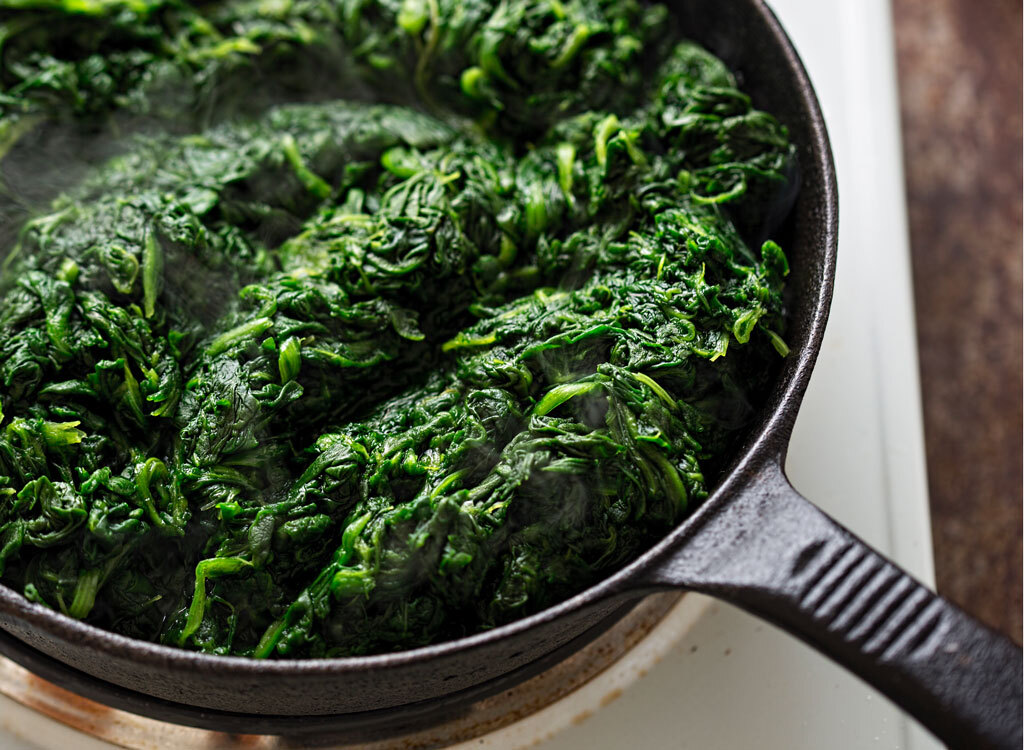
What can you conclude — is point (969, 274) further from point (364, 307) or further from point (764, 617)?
point (364, 307)

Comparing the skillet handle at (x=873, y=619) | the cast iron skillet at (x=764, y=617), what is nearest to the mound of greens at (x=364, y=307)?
the cast iron skillet at (x=764, y=617)

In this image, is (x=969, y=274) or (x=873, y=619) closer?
(x=873, y=619)

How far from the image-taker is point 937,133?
423 centimetres

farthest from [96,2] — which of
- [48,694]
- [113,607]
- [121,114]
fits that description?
[48,694]

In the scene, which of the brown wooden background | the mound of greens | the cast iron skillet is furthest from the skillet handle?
the brown wooden background

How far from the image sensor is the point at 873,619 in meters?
1.71

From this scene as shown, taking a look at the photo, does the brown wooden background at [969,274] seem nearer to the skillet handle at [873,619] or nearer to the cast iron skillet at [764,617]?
the cast iron skillet at [764,617]

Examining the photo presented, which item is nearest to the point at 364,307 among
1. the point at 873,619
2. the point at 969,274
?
the point at 873,619

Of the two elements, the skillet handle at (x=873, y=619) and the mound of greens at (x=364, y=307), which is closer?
the skillet handle at (x=873, y=619)

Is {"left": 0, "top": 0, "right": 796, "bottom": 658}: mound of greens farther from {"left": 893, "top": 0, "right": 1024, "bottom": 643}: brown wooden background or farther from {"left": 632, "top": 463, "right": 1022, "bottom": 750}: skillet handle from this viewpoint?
{"left": 893, "top": 0, "right": 1024, "bottom": 643}: brown wooden background

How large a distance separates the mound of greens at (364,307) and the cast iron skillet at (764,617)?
0.14 metres

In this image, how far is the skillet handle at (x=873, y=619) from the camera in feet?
5.50

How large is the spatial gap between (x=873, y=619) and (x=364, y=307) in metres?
1.39

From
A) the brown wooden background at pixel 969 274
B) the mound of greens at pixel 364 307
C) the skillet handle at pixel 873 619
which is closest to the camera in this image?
the skillet handle at pixel 873 619
